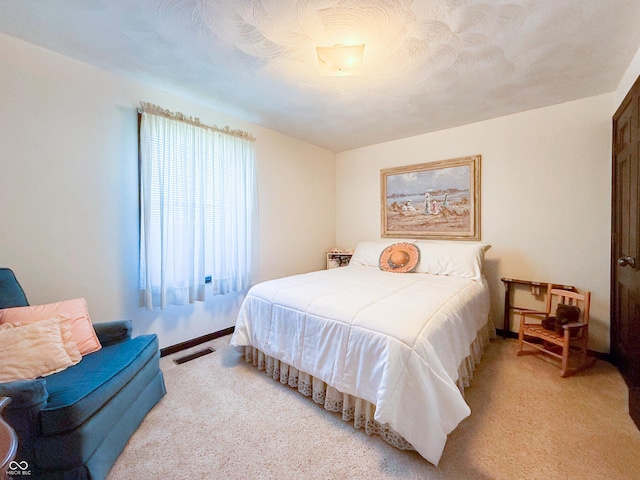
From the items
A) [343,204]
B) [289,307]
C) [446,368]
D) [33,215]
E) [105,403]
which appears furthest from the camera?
[343,204]

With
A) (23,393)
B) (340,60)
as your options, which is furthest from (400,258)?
(23,393)

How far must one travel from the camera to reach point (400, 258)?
3096 millimetres

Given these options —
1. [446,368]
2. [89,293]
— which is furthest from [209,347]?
[446,368]

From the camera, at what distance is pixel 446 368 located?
5.00 feet

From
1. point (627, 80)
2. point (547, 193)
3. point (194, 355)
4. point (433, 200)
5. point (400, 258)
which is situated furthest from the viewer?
point (433, 200)

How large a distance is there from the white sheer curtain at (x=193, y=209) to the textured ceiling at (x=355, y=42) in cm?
40

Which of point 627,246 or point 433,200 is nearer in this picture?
point 627,246

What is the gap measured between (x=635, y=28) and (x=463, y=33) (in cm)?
101

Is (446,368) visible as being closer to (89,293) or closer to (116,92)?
(89,293)

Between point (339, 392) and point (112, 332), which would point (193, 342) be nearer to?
point (112, 332)

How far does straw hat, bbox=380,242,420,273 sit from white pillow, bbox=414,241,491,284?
0.07 meters

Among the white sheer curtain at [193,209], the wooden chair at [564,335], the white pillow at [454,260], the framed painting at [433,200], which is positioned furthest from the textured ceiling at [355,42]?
the wooden chair at [564,335]

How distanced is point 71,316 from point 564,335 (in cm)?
357

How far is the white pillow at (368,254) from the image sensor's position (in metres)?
3.39
